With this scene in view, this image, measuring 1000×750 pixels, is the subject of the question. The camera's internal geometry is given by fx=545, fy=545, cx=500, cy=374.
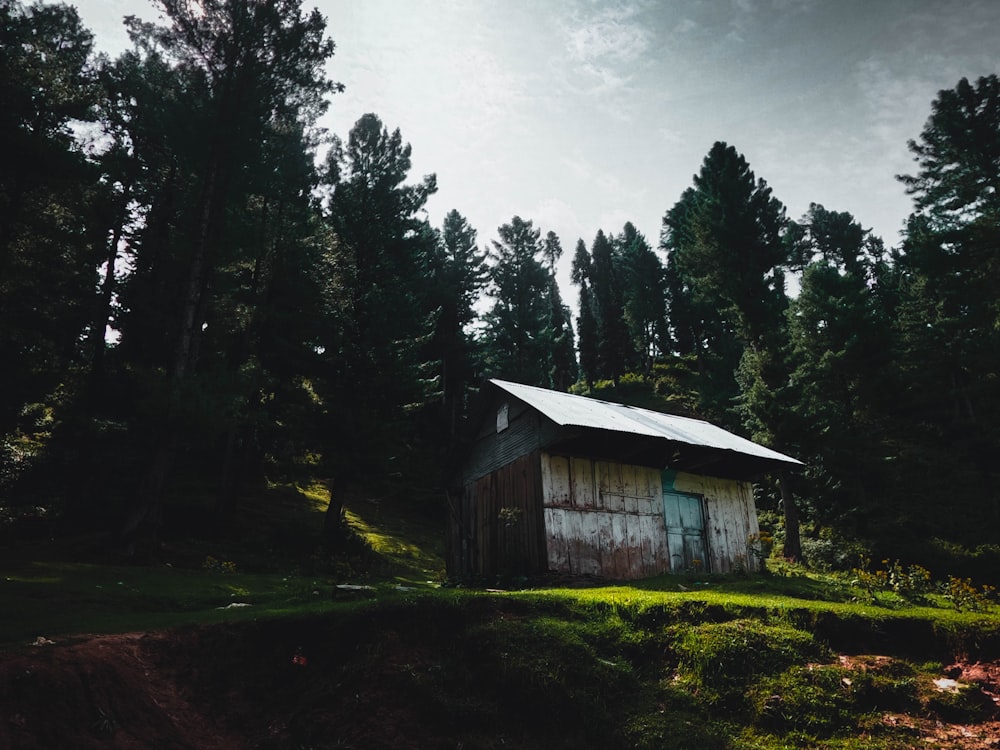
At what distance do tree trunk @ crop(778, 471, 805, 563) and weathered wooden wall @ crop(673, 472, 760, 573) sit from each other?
20.0 ft

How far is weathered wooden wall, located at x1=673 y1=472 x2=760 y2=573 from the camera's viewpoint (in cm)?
1753

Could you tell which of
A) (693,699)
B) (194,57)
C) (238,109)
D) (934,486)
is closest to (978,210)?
(934,486)

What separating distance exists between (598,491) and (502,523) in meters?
3.28

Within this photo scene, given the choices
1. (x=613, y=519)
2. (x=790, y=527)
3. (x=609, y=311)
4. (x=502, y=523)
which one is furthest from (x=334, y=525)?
(x=609, y=311)

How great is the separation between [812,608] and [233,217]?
21290 millimetres

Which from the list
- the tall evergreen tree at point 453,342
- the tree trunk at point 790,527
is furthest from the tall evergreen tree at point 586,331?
the tree trunk at point 790,527

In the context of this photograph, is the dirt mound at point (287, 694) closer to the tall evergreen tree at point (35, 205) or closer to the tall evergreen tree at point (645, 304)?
the tall evergreen tree at point (35, 205)

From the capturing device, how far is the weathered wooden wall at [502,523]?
1509 cm

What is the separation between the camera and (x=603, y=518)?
1553 centimetres

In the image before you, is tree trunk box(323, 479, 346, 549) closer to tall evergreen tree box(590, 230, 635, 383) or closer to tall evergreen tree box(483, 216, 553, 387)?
tall evergreen tree box(483, 216, 553, 387)

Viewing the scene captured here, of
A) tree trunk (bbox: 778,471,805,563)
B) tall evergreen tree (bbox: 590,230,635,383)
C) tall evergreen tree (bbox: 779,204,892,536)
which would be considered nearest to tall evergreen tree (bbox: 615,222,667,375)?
tall evergreen tree (bbox: 590,230,635,383)

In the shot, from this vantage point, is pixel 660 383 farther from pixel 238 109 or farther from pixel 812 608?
pixel 812 608

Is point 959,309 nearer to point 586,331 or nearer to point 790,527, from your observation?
point 790,527

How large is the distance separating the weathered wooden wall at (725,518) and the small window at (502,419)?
18.4ft
